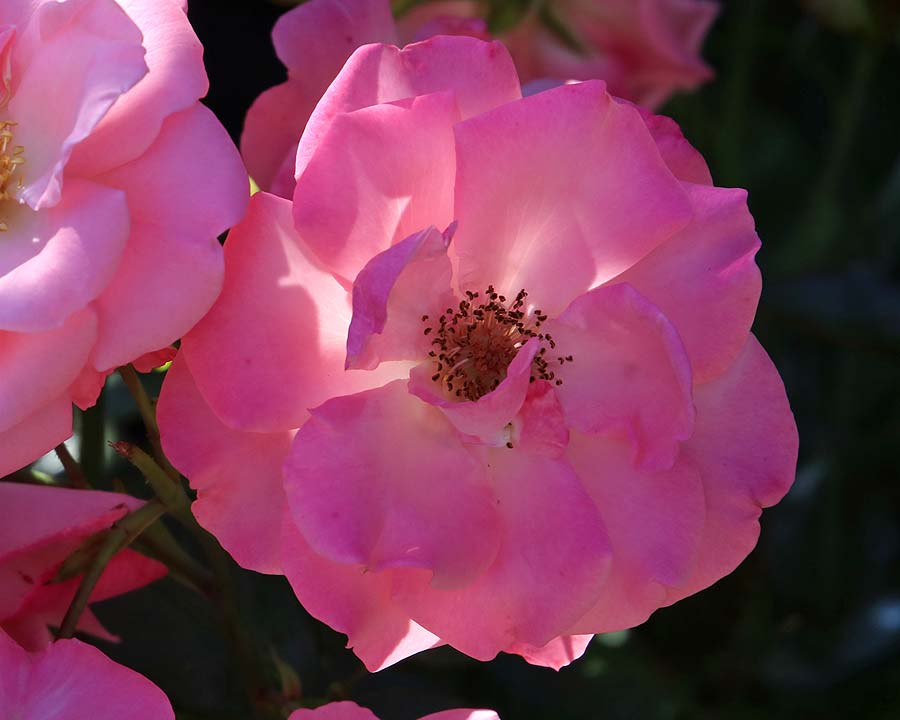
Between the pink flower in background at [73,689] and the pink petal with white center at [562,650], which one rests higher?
the pink flower in background at [73,689]

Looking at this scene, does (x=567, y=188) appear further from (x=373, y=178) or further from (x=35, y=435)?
(x=35, y=435)

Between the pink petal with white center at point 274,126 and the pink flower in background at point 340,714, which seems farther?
the pink petal with white center at point 274,126

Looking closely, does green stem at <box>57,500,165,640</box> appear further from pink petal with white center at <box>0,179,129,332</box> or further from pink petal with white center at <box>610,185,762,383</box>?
pink petal with white center at <box>610,185,762,383</box>

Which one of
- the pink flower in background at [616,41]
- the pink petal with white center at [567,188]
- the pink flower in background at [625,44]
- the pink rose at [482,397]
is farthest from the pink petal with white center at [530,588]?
the pink flower in background at [625,44]

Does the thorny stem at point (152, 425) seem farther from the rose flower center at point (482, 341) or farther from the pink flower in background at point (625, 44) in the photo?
the pink flower in background at point (625, 44)

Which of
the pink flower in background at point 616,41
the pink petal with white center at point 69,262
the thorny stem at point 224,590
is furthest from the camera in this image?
the pink flower in background at point 616,41

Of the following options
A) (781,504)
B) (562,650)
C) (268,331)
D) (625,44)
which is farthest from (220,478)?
(781,504)
